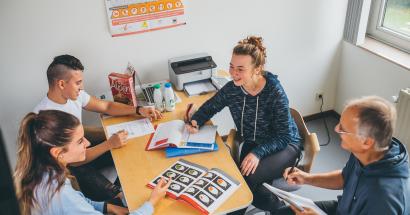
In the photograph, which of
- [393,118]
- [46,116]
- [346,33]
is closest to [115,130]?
[46,116]

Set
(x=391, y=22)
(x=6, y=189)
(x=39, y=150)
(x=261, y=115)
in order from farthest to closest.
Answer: (x=391, y=22), (x=261, y=115), (x=39, y=150), (x=6, y=189)

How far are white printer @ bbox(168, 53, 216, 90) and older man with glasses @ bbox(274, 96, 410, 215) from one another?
1.32 m

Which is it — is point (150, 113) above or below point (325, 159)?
above

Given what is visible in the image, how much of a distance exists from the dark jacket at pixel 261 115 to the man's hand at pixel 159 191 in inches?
22.7

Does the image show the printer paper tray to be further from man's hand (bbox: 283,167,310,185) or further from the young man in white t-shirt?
man's hand (bbox: 283,167,310,185)

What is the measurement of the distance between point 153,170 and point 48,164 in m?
0.55

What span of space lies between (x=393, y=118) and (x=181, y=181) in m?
1.02

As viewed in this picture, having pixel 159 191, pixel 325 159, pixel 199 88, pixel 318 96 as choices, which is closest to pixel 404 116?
pixel 325 159

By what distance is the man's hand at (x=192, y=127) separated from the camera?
2.27 metres

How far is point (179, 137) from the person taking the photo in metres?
2.20

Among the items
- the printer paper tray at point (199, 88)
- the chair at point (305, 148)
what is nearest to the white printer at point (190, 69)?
the printer paper tray at point (199, 88)

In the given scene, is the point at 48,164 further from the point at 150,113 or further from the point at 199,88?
the point at 199,88

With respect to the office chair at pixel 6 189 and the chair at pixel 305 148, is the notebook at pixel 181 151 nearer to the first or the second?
the chair at pixel 305 148

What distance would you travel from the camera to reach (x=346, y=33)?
336 centimetres
